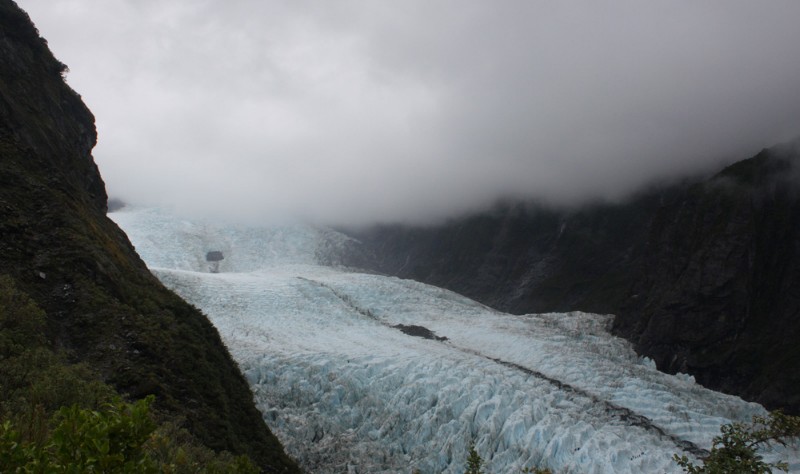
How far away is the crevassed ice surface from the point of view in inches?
915

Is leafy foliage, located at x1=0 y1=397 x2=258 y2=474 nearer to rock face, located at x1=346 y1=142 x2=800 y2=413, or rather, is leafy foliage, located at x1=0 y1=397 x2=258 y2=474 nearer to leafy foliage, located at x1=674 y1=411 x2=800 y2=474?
leafy foliage, located at x1=674 y1=411 x2=800 y2=474

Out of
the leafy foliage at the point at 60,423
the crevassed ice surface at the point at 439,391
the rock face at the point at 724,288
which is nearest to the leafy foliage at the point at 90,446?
the leafy foliage at the point at 60,423

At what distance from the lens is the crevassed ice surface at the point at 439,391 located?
23.2 metres

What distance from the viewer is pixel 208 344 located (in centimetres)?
1942

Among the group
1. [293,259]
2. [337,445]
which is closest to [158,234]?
[293,259]

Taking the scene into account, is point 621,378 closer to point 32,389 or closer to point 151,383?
point 151,383

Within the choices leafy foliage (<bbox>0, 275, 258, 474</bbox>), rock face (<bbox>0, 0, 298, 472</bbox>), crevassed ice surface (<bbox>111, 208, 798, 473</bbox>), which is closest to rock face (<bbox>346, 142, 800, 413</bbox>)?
crevassed ice surface (<bbox>111, 208, 798, 473</bbox>)

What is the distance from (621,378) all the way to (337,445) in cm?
1695

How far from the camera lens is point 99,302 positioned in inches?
589

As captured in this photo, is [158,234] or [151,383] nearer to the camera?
[151,383]

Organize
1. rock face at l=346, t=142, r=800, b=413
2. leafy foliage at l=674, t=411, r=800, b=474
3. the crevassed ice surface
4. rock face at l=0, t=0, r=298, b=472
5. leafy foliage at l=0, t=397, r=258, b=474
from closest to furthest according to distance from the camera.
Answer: leafy foliage at l=0, t=397, r=258, b=474, leafy foliage at l=674, t=411, r=800, b=474, rock face at l=0, t=0, r=298, b=472, the crevassed ice surface, rock face at l=346, t=142, r=800, b=413

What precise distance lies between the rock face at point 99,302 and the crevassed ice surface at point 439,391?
23.3 ft

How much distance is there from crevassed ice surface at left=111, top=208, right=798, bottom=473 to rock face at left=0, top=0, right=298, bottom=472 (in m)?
7.10

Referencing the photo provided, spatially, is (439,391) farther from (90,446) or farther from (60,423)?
(90,446)
